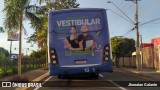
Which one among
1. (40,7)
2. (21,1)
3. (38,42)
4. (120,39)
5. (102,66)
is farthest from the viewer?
(120,39)

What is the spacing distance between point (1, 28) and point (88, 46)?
22.8 ft

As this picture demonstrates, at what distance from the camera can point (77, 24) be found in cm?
2098

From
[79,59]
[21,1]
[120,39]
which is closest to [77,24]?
[79,59]

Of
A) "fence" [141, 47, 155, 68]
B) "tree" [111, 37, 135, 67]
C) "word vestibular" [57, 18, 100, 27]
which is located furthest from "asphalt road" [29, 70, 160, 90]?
"tree" [111, 37, 135, 67]

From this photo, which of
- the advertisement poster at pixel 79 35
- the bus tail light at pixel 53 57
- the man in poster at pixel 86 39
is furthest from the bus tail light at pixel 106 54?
the bus tail light at pixel 53 57

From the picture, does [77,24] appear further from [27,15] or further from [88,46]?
[27,15]

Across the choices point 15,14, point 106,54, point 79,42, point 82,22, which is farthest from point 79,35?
point 15,14

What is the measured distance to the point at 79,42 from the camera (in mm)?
20859

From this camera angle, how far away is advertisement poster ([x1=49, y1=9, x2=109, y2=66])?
20609mm

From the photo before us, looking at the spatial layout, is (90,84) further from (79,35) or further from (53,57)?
(79,35)

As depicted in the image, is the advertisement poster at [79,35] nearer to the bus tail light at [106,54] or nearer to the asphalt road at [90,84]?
the bus tail light at [106,54]

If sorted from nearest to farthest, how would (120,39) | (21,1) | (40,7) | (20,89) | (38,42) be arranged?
1. (20,89)
2. (21,1)
3. (40,7)
4. (38,42)
5. (120,39)

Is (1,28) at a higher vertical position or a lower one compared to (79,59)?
higher

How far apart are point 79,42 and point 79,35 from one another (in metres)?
0.40
